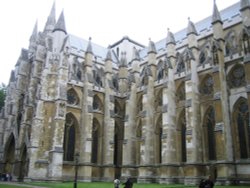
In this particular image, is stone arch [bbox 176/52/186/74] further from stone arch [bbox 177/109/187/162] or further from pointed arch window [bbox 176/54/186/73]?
stone arch [bbox 177/109/187/162]

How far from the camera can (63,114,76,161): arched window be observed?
109ft

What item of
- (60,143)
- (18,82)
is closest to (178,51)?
(60,143)

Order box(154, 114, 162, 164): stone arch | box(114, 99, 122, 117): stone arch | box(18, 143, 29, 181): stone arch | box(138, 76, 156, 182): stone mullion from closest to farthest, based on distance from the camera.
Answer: box(138, 76, 156, 182): stone mullion
box(18, 143, 29, 181): stone arch
box(154, 114, 162, 164): stone arch
box(114, 99, 122, 117): stone arch

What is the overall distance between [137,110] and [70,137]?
922 centimetres

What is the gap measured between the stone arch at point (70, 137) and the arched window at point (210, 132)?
14856 mm

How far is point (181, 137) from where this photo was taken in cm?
3130

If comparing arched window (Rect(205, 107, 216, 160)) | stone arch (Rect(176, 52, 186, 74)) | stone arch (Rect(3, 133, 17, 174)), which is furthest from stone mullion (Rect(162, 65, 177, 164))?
stone arch (Rect(3, 133, 17, 174))

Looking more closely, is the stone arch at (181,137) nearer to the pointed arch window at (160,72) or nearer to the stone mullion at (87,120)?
the pointed arch window at (160,72)

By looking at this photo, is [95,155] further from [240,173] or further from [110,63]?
[240,173]

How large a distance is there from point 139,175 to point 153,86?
10.7 m

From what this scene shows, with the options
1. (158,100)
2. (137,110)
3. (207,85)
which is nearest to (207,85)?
(207,85)

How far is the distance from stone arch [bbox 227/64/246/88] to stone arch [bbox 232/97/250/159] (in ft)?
5.87

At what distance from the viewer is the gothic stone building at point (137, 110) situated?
88.3 feet

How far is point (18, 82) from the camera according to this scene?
39.4 meters
